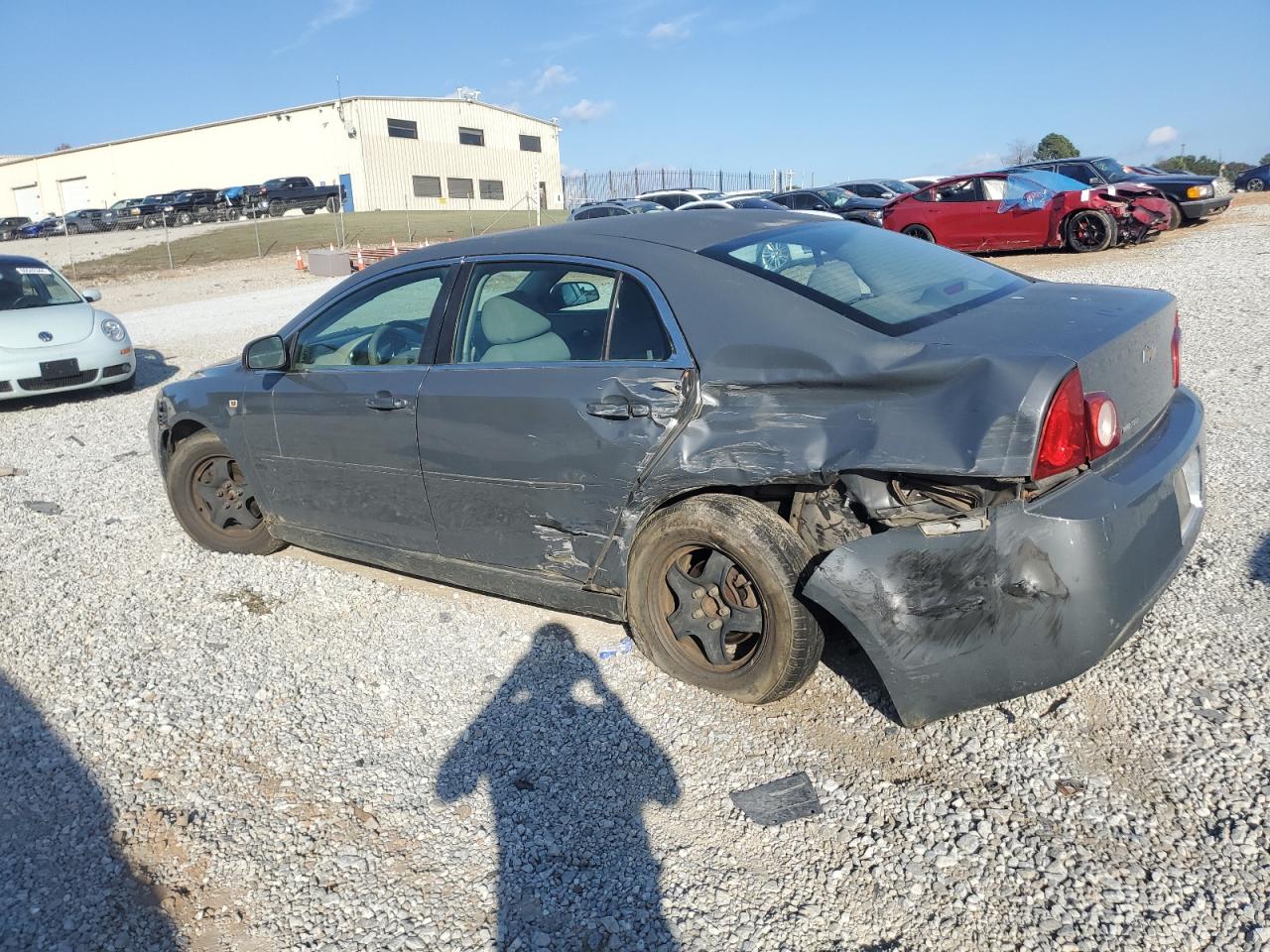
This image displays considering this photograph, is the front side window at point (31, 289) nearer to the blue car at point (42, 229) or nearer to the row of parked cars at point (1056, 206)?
the row of parked cars at point (1056, 206)

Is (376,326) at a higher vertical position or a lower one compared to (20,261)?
lower

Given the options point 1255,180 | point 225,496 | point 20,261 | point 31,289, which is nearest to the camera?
point 225,496

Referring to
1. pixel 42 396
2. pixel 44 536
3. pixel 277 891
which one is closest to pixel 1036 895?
pixel 277 891

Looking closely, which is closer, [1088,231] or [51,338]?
[51,338]

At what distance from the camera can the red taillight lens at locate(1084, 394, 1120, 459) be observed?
270cm

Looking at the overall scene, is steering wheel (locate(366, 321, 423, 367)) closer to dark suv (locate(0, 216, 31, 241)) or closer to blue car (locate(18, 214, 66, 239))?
blue car (locate(18, 214, 66, 239))

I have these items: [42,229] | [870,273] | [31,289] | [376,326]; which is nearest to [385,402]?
[376,326]

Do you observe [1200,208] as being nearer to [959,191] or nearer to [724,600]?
[959,191]

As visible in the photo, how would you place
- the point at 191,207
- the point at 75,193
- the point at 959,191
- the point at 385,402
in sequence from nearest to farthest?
the point at 385,402, the point at 959,191, the point at 191,207, the point at 75,193

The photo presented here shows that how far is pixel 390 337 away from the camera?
4219mm

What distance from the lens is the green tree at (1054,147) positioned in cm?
4834

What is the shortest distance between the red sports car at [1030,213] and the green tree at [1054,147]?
3697 cm

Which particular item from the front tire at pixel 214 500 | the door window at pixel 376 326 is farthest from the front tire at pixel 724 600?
the front tire at pixel 214 500

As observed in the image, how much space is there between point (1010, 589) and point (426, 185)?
194 feet
